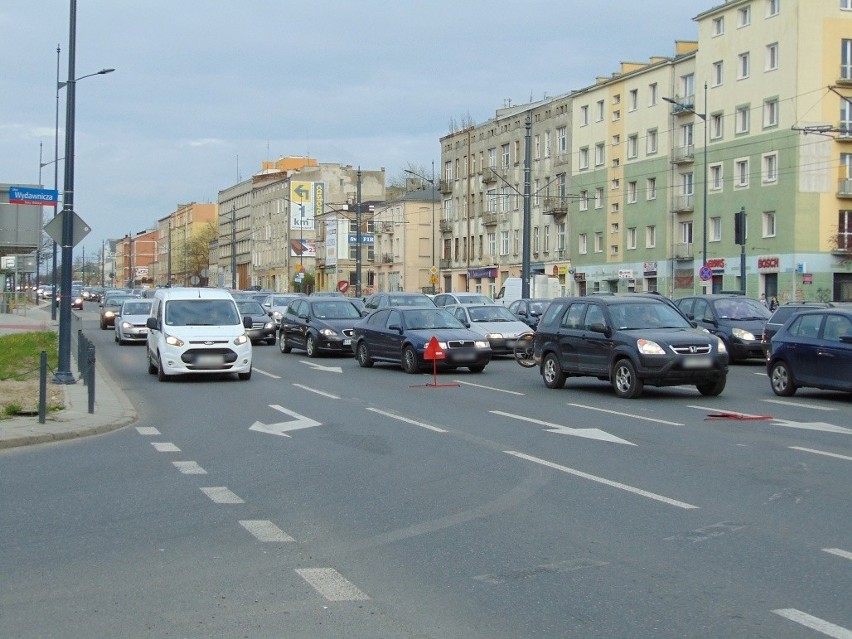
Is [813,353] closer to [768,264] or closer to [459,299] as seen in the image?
[459,299]

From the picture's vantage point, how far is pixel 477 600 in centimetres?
620

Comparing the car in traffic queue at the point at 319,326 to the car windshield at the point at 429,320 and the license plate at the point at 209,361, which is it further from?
the license plate at the point at 209,361

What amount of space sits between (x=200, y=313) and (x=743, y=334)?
13.4 meters

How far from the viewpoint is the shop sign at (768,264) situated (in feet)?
184

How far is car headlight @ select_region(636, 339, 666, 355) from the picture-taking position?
714 inches

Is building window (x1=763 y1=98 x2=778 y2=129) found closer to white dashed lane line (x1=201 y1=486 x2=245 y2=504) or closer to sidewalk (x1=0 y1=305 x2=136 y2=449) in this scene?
sidewalk (x1=0 y1=305 x2=136 y2=449)

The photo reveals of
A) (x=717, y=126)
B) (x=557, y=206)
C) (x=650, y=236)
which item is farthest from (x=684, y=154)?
(x=557, y=206)

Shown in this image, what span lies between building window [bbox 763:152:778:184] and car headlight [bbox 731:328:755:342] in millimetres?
31259

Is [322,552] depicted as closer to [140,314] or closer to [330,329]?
[330,329]

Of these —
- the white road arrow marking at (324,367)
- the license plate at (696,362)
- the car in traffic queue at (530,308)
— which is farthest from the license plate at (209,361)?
the car in traffic queue at (530,308)

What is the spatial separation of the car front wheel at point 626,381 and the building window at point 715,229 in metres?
44.8

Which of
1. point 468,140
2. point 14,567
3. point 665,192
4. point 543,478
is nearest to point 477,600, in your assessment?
point 14,567

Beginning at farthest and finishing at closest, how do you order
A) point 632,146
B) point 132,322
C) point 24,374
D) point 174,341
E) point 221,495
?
1. point 632,146
2. point 132,322
3. point 24,374
4. point 174,341
5. point 221,495

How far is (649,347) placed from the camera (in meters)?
18.2
